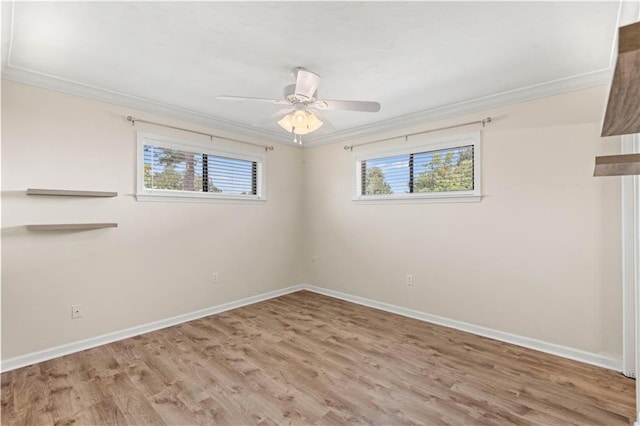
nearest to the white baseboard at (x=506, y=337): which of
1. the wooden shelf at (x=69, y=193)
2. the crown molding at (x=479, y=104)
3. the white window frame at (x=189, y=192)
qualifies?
the white window frame at (x=189, y=192)

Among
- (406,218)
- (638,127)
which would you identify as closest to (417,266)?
(406,218)

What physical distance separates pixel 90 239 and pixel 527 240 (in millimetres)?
4216

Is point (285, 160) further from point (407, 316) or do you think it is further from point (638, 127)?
point (638, 127)

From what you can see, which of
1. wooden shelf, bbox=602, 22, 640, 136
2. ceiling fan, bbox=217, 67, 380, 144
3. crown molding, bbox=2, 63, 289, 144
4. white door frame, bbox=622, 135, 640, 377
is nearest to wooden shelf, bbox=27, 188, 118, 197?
crown molding, bbox=2, 63, 289, 144

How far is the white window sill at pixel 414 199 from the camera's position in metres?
3.28

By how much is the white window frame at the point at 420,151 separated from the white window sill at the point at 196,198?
1.47 metres

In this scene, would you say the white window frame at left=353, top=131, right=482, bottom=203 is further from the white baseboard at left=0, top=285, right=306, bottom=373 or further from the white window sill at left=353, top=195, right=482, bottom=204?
the white baseboard at left=0, top=285, right=306, bottom=373

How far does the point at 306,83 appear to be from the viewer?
7.18 ft

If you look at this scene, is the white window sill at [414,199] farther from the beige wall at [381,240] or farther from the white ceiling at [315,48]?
the white ceiling at [315,48]

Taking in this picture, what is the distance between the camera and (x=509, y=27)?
1924 millimetres

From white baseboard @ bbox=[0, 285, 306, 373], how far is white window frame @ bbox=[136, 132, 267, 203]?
54.1 inches

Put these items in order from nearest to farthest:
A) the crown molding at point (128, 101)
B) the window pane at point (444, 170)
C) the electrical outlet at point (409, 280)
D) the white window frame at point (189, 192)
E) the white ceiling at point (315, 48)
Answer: the white ceiling at point (315, 48), the crown molding at point (128, 101), the white window frame at point (189, 192), the window pane at point (444, 170), the electrical outlet at point (409, 280)

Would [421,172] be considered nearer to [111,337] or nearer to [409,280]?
[409,280]

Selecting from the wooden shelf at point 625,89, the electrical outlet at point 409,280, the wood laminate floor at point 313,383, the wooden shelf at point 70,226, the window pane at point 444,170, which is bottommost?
the wood laminate floor at point 313,383
